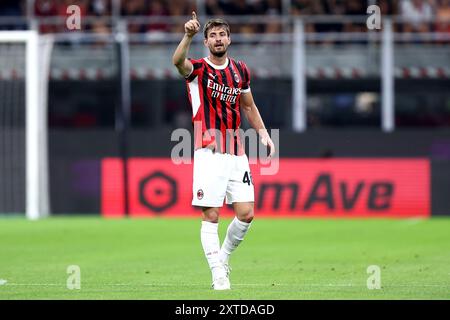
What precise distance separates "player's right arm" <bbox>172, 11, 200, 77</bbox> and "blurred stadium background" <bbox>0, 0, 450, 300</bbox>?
469 inches

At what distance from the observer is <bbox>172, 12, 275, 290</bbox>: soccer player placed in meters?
10.3

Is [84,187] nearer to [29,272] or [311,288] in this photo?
[29,272]

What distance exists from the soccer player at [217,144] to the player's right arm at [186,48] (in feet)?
0.08

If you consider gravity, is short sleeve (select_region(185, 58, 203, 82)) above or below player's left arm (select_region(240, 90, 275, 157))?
above

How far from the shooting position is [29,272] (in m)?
12.2

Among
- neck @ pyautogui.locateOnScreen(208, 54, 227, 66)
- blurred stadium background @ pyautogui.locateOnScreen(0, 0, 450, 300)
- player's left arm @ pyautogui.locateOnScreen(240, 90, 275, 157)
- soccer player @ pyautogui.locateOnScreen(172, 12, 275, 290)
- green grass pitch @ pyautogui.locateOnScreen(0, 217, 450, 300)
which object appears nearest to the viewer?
green grass pitch @ pyautogui.locateOnScreen(0, 217, 450, 300)

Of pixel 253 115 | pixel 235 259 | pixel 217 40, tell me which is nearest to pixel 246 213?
pixel 253 115

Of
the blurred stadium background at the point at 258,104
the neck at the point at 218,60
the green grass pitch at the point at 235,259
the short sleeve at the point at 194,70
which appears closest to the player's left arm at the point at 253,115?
the neck at the point at 218,60

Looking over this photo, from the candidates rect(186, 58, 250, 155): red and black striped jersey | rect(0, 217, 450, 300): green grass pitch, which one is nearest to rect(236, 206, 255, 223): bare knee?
rect(186, 58, 250, 155): red and black striped jersey

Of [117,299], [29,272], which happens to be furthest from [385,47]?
[117,299]

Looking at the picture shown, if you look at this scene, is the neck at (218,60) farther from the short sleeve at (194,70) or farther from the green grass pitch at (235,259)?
the green grass pitch at (235,259)

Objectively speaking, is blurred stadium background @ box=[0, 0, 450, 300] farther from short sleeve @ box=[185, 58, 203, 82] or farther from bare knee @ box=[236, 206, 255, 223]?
short sleeve @ box=[185, 58, 203, 82]

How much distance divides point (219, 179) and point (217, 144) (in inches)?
12.0
